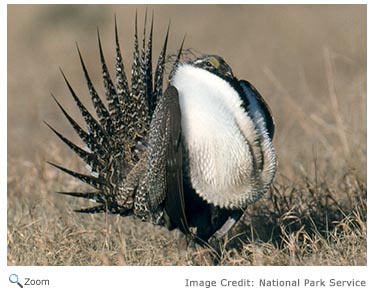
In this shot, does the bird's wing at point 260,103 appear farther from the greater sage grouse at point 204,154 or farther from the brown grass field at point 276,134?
the brown grass field at point 276,134

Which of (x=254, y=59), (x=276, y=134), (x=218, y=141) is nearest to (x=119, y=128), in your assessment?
(x=218, y=141)

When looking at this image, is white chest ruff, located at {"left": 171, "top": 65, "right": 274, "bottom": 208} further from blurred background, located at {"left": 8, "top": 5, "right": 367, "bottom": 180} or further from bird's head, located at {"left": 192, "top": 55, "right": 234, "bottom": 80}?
blurred background, located at {"left": 8, "top": 5, "right": 367, "bottom": 180}

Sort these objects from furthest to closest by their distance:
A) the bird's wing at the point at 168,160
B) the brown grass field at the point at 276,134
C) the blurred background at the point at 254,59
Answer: the blurred background at the point at 254,59
the brown grass field at the point at 276,134
the bird's wing at the point at 168,160

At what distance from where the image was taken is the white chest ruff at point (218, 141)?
336 centimetres

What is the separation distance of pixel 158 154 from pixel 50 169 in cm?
194

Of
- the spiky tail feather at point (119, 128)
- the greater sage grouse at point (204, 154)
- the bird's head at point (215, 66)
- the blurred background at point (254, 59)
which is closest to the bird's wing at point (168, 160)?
the greater sage grouse at point (204, 154)

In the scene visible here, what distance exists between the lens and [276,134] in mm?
6398

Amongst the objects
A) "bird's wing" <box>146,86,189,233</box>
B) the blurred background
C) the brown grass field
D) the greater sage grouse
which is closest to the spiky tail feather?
the greater sage grouse

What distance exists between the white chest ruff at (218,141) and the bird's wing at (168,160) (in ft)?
0.21

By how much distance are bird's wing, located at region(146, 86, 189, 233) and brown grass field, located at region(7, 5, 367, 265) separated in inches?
9.1

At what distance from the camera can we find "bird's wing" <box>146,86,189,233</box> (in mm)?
3336

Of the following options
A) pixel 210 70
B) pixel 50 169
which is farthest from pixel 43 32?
pixel 210 70

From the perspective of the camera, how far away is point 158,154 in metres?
3.42
